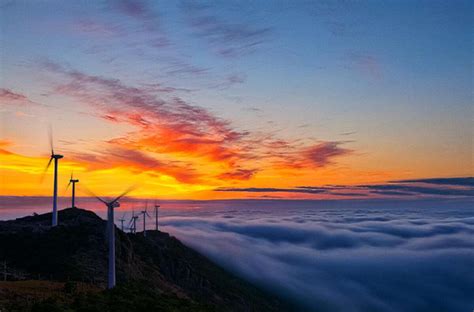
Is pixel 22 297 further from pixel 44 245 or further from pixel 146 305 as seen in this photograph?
pixel 44 245

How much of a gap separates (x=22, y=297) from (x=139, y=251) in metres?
112

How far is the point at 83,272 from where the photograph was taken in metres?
84.6

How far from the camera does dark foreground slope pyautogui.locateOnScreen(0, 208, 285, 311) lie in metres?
47.3

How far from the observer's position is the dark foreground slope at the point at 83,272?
1861 inches

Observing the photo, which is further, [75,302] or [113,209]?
[113,209]

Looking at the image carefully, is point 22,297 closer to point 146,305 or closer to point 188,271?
point 146,305

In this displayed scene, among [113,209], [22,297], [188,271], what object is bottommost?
[188,271]

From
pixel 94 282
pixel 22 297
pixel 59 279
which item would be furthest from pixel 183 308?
pixel 59 279

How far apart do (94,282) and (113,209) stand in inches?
693

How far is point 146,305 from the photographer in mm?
50844

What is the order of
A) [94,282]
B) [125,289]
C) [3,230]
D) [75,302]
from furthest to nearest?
[3,230], [94,282], [125,289], [75,302]

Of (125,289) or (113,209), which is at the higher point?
(113,209)

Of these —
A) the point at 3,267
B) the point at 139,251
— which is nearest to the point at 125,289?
the point at 3,267

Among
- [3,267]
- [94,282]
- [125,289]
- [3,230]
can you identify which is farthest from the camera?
[3,230]
